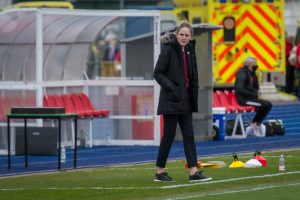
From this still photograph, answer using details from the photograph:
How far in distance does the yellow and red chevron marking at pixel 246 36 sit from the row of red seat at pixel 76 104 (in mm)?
9911

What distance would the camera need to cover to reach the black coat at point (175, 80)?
1548cm

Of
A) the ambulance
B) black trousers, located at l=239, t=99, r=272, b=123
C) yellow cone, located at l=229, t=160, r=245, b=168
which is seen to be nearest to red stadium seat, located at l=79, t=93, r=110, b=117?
black trousers, located at l=239, t=99, r=272, b=123

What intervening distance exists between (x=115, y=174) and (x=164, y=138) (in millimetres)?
1816

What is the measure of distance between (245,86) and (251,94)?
24 cm

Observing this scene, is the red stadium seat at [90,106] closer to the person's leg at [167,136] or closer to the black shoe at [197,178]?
the person's leg at [167,136]

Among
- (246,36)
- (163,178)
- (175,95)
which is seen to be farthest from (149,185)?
(246,36)

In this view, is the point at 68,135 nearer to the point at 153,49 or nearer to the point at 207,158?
the point at 153,49

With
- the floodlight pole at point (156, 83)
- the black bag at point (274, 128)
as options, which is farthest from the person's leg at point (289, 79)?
the floodlight pole at point (156, 83)

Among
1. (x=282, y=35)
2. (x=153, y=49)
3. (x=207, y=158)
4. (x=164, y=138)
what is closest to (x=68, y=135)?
(x=153, y=49)

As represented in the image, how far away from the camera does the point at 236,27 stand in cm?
3378

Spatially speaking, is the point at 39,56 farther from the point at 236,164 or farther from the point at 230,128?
the point at 236,164

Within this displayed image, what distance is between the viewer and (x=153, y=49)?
2409 centimetres

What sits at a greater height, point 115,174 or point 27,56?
point 27,56

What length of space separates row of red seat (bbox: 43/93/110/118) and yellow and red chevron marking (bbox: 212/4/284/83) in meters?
9.91
